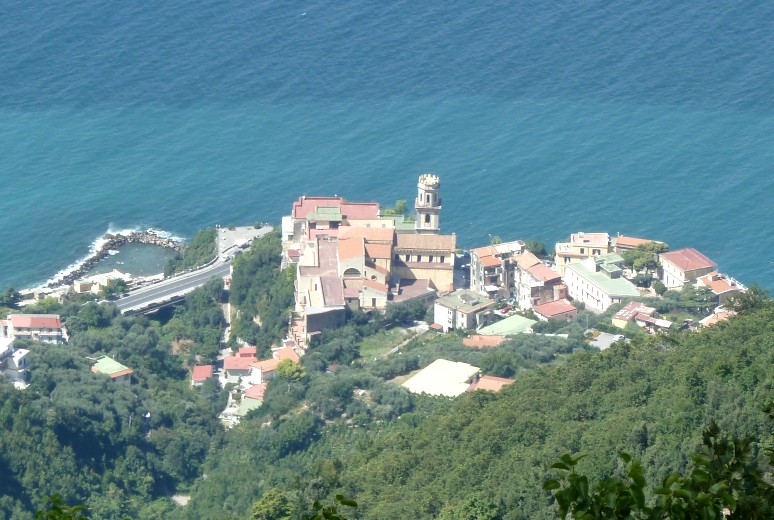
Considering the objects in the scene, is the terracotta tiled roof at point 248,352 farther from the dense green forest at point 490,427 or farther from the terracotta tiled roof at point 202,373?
the dense green forest at point 490,427

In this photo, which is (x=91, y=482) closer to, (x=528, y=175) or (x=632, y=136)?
(x=528, y=175)

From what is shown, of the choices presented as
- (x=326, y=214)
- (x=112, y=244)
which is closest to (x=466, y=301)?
(x=326, y=214)

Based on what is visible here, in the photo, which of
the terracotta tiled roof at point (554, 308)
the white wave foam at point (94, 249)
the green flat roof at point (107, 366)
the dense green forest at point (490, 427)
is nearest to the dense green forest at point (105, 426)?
the green flat roof at point (107, 366)

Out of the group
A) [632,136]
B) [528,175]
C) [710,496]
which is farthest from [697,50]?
[710,496]

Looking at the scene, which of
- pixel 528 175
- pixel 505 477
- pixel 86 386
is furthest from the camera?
pixel 528 175

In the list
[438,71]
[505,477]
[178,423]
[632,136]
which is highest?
[438,71]

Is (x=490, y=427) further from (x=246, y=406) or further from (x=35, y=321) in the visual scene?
(x=35, y=321)
